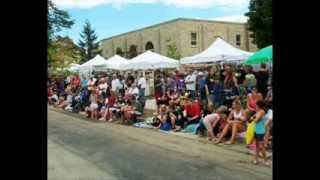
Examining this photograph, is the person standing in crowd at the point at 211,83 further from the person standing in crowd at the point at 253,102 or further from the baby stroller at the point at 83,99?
the baby stroller at the point at 83,99

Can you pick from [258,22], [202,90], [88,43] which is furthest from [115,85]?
[88,43]

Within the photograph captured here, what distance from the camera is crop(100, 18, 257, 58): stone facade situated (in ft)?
157

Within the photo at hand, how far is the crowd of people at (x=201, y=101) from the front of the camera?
405 inches

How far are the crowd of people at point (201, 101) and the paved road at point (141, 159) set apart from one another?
1.75ft

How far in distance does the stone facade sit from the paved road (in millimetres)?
34888

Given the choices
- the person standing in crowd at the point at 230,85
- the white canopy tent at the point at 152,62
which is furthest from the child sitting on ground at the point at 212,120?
the white canopy tent at the point at 152,62

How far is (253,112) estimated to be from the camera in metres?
10.2

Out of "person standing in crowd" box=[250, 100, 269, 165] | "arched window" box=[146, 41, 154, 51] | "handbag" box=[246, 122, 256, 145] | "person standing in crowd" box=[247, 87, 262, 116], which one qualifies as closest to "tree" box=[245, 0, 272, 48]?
"arched window" box=[146, 41, 154, 51]

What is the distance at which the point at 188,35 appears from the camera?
4806cm

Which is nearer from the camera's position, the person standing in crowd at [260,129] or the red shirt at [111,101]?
the person standing in crowd at [260,129]
